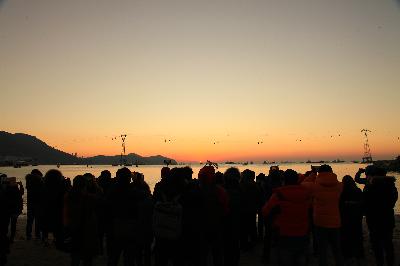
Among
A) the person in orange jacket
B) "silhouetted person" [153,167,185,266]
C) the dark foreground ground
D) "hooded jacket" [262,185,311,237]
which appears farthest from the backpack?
the dark foreground ground

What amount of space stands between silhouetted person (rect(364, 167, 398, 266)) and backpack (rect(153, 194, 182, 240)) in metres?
4.26

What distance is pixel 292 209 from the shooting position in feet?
19.3

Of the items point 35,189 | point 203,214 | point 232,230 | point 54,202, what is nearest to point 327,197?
point 232,230

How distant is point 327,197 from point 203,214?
8.53 ft

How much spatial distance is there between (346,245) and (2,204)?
7947 mm

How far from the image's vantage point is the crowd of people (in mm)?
5922

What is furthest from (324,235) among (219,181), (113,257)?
(113,257)

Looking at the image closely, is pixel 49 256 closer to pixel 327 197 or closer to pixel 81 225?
pixel 81 225

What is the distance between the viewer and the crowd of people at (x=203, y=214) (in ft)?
19.4

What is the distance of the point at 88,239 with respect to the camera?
6.83 m

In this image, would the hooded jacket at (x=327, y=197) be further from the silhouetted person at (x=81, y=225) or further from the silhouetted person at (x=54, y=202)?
the silhouetted person at (x=54, y=202)

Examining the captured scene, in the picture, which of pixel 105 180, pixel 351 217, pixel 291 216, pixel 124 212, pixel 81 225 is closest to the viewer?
pixel 291 216

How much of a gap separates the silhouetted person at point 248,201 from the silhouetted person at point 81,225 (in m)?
3.63

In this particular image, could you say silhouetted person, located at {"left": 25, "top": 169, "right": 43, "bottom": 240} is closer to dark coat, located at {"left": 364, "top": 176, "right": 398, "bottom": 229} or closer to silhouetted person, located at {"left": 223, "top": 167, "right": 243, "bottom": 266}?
silhouetted person, located at {"left": 223, "top": 167, "right": 243, "bottom": 266}
